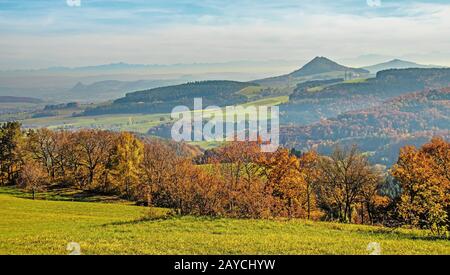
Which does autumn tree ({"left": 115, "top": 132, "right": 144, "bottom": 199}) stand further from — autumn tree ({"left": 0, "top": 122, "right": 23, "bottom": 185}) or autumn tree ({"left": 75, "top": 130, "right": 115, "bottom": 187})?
autumn tree ({"left": 0, "top": 122, "right": 23, "bottom": 185})

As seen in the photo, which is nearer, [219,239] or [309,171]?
[219,239]

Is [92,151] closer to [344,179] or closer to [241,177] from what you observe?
[241,177]

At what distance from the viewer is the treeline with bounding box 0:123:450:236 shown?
110ft

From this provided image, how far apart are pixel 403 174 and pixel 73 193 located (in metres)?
52.1

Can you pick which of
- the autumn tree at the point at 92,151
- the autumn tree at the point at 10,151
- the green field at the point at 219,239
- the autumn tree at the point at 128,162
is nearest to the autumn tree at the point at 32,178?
the autumn tree at the point at 92,151

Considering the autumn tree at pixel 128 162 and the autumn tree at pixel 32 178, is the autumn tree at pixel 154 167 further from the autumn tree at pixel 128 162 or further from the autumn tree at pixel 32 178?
the autumn tree at pixel 32 178

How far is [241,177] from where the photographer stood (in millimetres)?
47594

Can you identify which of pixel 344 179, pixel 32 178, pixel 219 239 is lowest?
pixel 32 178

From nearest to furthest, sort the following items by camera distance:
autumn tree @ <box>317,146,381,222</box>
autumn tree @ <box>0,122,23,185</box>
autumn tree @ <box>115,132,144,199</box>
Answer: autumn tree @ <box>317,146,381,222</box> < autumn tree @ <box>115,132,144,199</box> < autumn tree @ <box>0,122,23,185</box>

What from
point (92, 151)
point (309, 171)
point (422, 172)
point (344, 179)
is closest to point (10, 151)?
point (92, 151)

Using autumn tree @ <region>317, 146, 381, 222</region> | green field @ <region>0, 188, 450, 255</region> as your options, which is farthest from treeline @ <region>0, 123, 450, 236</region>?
green field @ <region>0, 188, 450, 255</region>

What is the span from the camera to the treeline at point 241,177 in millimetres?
33531

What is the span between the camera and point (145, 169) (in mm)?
70125
